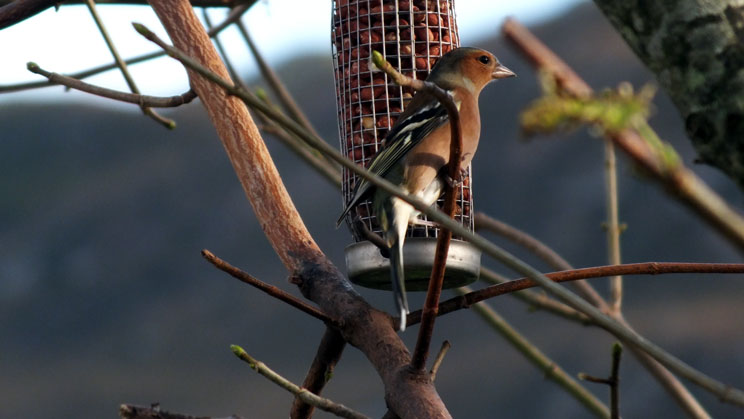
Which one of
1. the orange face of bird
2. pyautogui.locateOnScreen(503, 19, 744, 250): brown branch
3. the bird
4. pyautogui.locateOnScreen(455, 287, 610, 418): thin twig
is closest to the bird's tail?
the bird

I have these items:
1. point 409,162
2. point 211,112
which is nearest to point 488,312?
point 409,162

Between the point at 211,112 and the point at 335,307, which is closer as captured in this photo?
the point at 335,307

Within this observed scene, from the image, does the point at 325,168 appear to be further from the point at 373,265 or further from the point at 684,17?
the point at 684,17

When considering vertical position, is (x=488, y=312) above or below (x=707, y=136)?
above

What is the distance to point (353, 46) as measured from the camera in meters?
4.20

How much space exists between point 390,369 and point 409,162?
4.44ft

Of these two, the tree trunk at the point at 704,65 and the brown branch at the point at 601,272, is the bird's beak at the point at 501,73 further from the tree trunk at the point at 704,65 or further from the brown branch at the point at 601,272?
the tree trunk at the point at 704,65

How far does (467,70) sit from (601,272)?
182 centimetres

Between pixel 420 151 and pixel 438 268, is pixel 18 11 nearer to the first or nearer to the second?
pixel 420 151

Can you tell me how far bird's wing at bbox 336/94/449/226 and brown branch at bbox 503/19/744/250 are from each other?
1.60 m

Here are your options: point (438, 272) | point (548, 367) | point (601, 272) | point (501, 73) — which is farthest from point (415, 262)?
Answer: point (501, 73)

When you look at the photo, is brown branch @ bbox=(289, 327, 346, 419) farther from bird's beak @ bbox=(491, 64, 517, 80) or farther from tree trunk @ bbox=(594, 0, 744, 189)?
bird's beak @ bbox=(491, 64, 517, 80)

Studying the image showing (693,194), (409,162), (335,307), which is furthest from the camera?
(409,162)

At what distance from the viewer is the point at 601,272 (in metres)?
2.52
